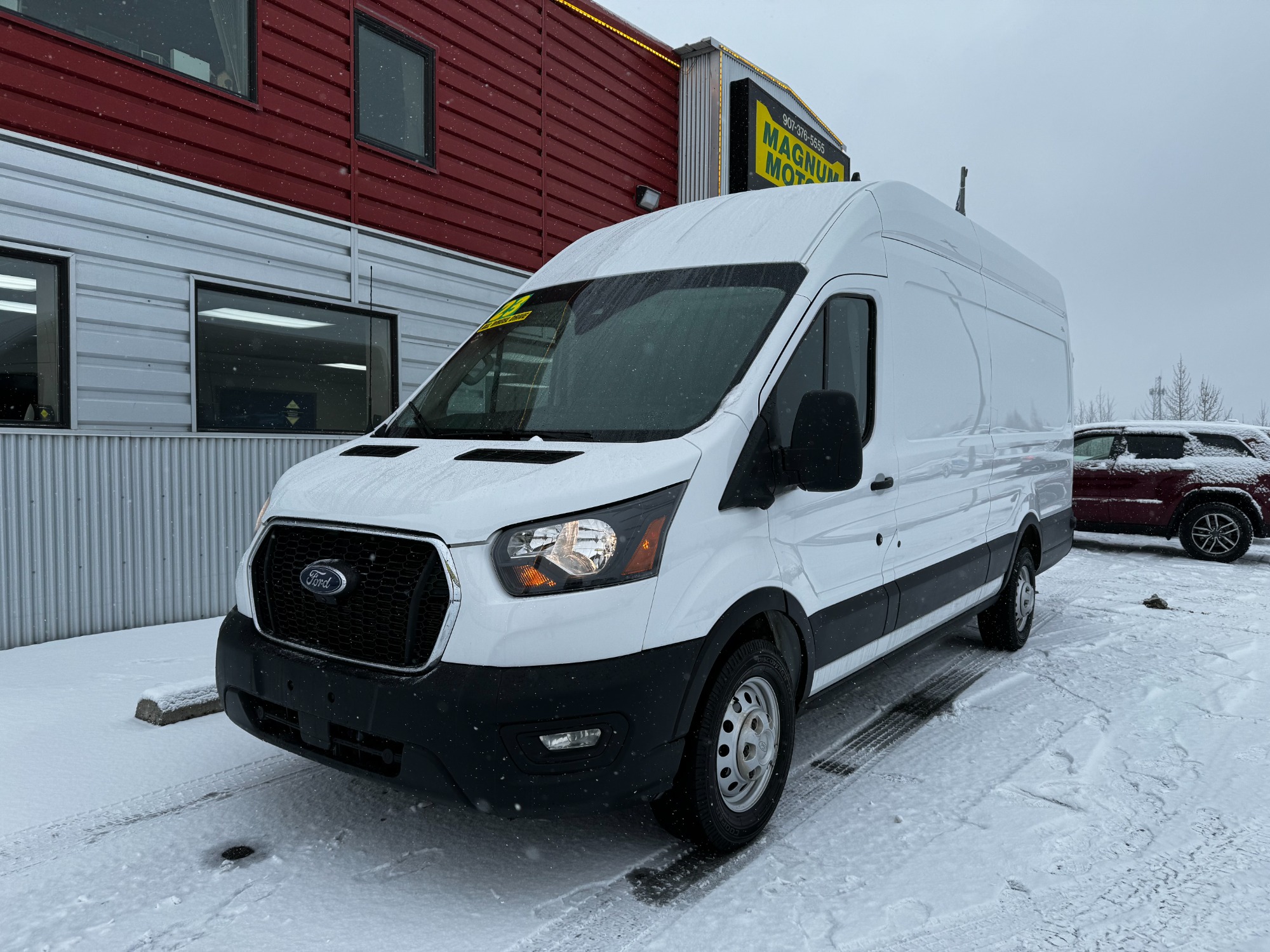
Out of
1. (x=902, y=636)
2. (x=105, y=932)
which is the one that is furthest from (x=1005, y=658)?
(x=105, y=932)

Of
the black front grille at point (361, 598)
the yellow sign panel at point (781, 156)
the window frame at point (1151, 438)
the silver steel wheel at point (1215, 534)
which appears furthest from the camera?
the yellow sign panel at point (781, 156)

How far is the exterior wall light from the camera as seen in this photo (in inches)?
433

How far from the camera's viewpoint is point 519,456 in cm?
292

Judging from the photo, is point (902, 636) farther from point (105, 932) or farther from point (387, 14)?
A: point (387, 14)

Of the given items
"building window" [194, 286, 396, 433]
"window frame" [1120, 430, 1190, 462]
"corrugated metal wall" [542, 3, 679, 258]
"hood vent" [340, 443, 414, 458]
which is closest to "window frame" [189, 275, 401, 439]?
"building window" [194, 286, 396, 433]

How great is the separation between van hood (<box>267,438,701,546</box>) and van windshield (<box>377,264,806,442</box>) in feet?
0.69

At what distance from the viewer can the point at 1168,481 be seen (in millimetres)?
11422

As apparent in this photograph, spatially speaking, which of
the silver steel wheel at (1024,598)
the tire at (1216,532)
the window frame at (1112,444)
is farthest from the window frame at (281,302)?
the tire at (1216,532)

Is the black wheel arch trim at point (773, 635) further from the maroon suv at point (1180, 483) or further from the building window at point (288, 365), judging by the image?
the maroon suv at point (1180, 483)

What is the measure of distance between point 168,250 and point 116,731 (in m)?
3.80

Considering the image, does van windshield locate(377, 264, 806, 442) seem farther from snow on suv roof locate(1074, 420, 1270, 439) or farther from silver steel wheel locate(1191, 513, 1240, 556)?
silver steel wheel locate(1191, 513, 1240, 556)

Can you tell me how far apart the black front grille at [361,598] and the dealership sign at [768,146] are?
389 inches

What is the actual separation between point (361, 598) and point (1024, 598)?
511 cm

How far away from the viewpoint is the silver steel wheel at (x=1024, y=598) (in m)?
6.10
